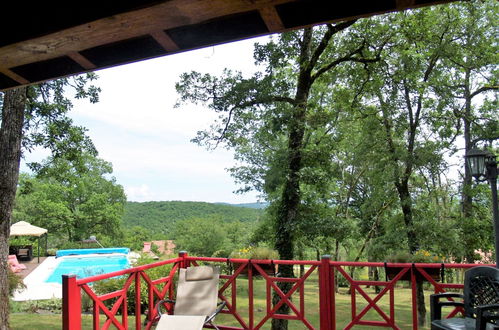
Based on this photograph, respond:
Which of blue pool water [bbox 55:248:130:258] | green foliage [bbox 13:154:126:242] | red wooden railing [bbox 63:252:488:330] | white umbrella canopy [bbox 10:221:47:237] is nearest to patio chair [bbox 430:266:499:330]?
red wooden railing [bbox 63:252:488:330]

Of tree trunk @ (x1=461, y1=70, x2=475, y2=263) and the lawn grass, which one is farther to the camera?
tree trunk @ (x1=461, y1=70, x2=475, y2=263)

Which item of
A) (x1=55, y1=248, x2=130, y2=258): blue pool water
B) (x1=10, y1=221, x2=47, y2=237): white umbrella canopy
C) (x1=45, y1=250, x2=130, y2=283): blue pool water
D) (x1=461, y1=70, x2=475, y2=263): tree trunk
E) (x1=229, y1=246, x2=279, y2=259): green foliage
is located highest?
(x1=461, y1=70, x2=475, y2=263): tree trunk

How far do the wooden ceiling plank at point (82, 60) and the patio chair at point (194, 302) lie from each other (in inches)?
109

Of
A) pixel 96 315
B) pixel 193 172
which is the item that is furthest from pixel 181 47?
pixel 193 172

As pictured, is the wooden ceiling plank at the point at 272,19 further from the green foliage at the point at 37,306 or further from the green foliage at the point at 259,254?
the green foliage at the point at 37,306

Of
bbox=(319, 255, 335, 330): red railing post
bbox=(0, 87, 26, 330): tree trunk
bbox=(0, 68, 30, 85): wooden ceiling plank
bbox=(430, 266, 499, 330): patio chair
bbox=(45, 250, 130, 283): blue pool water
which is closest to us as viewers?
bbox=(0, 68, 30, 85): wooden ceiling plank

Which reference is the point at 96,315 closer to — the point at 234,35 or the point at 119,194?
the point at 234,35

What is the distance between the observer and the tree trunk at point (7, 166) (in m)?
5.48

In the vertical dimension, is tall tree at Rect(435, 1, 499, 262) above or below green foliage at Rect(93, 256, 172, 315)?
above

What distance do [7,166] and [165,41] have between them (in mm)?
5148

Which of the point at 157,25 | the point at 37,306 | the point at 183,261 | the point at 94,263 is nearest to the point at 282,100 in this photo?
the point at 183,261

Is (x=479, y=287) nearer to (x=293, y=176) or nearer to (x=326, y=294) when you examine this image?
(x=326, y=294)

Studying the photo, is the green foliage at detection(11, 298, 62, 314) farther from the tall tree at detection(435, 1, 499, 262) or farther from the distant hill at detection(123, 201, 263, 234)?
the distant hill at detection(123, 201, 263, 234)

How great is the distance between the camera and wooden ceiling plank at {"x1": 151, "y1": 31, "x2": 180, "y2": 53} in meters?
1.42
